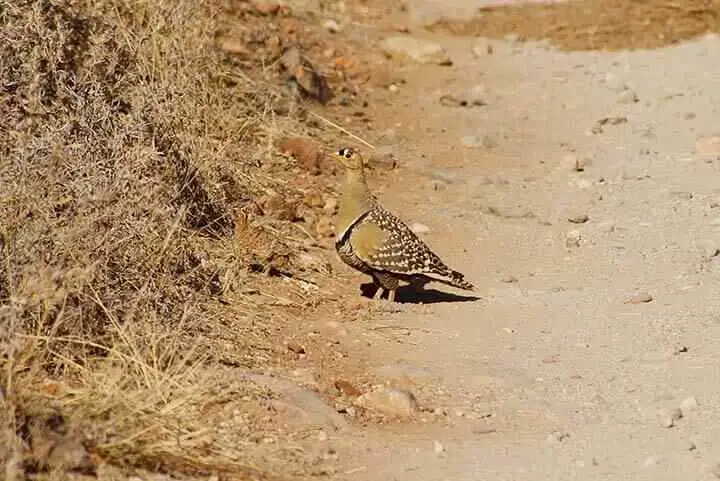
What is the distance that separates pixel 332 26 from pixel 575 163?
4197mm

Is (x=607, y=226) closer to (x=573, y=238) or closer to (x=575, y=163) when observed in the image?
(x=573, y=238)

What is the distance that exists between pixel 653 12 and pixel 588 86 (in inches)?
84.7

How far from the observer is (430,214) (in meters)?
9.55

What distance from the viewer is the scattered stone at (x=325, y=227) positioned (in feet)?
29.8

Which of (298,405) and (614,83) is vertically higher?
(298,405)

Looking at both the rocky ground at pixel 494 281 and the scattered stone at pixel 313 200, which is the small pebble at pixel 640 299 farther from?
the scattered stone at pixel 313 200

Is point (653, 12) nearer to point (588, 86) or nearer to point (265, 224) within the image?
point (588, 86)

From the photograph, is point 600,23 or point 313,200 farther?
point 600,23

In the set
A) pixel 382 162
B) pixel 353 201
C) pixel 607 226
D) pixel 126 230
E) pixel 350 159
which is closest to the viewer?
pixel 126 230

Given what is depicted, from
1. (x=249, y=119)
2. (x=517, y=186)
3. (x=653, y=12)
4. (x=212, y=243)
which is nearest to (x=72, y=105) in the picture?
(x=212, y=243)

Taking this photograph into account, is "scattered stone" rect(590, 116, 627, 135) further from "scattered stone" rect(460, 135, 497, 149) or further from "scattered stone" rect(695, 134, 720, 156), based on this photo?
"scattered stone" rect(695, 134, 720, 156)

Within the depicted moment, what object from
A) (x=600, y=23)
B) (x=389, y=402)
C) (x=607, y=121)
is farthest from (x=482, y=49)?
(x=389, y=402)

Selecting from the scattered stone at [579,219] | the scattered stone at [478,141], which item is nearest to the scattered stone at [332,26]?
the scattered stone at [478,141]

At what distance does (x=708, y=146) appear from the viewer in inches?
414
